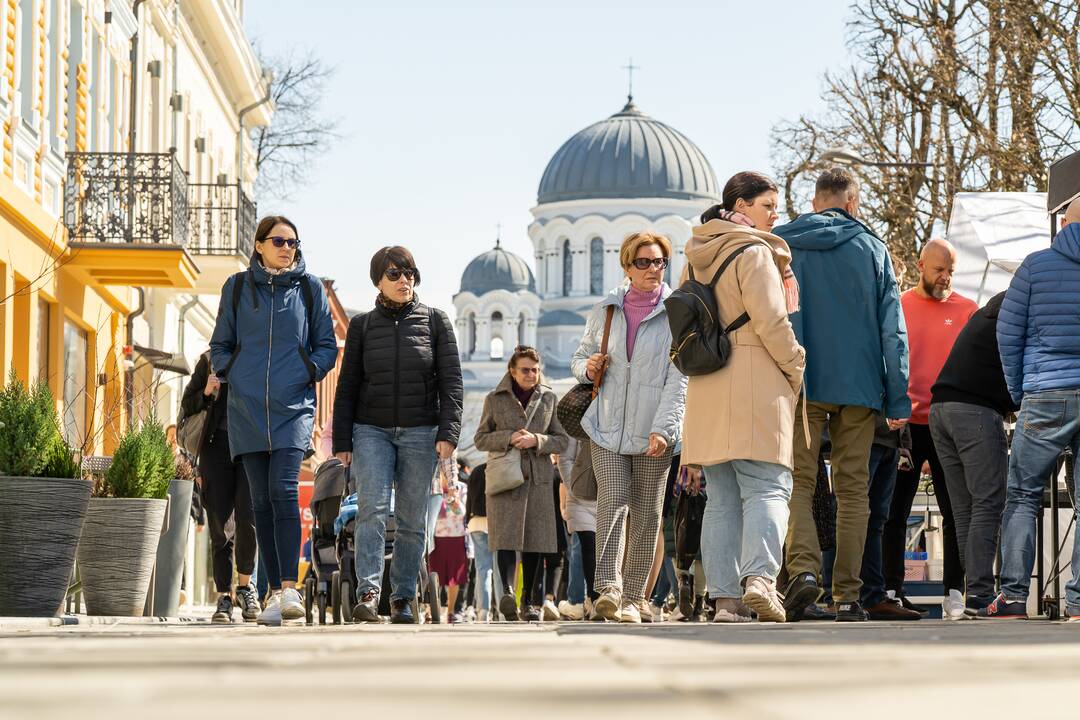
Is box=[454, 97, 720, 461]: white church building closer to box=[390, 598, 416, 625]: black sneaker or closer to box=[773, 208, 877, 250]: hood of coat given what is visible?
box=[390, 598, 416, 625]: black sneaker

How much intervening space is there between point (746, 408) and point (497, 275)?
14229cm

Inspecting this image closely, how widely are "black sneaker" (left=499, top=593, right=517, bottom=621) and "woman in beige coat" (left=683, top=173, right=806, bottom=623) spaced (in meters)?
3.86

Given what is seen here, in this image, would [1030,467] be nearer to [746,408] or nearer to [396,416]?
[746,408]

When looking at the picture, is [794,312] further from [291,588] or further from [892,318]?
[291,588]

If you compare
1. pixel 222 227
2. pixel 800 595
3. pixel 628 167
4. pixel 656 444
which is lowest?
pixel 800 595

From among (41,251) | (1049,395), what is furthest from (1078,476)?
(41,251)

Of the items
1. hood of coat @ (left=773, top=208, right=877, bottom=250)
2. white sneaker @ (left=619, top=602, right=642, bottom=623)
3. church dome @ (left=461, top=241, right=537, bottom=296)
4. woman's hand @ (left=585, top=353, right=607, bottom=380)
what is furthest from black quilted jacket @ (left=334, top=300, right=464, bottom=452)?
church dome @ (left=461, top=241, right=537, bottom=296)

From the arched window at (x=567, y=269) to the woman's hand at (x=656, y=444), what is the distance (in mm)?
130942

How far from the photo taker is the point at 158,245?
24.2m

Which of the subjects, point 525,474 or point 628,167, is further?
point 628,167

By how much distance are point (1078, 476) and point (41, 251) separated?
524 inches

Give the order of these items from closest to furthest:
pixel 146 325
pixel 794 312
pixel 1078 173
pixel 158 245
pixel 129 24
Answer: pixel 794 312 < pixel 1078 173 < pixel 158 245 < pixel 129 24 < pixel 146 325

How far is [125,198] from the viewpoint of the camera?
24203mm

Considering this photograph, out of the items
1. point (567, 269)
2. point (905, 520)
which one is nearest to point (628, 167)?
point (567, 269)
